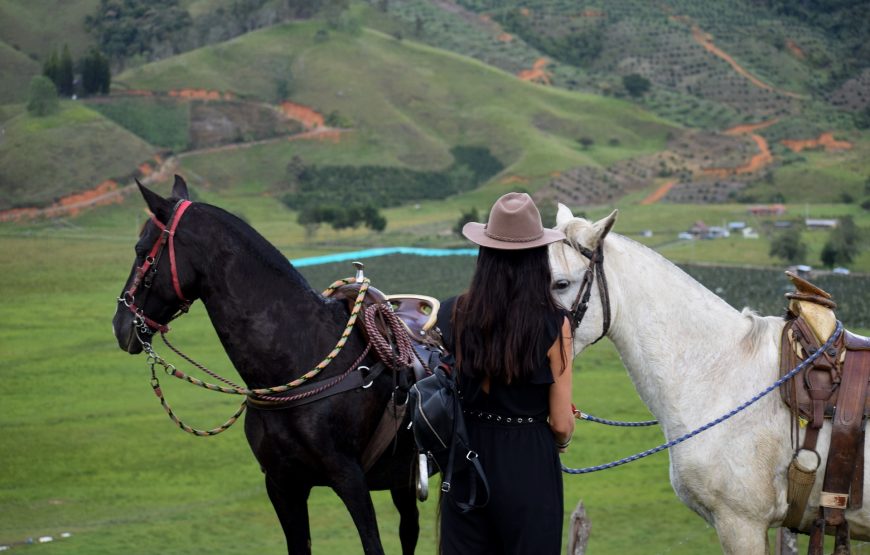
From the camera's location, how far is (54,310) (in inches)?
994

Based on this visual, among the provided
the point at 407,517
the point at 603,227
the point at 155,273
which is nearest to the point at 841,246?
the point at 407,517

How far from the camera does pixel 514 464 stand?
3799 mm

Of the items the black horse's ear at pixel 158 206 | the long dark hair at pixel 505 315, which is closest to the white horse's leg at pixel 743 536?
the long dark hair at pixel 505 315

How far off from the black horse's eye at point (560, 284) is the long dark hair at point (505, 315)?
26.7 inches

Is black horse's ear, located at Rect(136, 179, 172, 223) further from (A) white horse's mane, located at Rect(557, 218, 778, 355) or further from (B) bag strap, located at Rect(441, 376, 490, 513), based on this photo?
(A) white horse's mane, located at Rect(557, 218, 778, 355)

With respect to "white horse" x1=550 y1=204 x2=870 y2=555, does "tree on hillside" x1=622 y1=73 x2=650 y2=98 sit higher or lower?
lower

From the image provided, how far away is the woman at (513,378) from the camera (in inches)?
146

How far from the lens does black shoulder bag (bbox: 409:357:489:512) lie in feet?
12.4

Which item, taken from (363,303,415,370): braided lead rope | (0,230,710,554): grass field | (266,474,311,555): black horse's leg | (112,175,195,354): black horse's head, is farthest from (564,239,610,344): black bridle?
(0,230,710,554): grass field

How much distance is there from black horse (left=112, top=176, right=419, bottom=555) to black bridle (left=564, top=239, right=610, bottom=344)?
1366 mm

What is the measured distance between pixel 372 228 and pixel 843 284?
20.1 m

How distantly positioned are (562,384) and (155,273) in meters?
2.28

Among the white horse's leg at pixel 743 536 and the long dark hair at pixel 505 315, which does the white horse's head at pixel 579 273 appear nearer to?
the long dark hair at pixel 505 315

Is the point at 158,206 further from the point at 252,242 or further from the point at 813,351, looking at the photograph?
the point at 813,351
